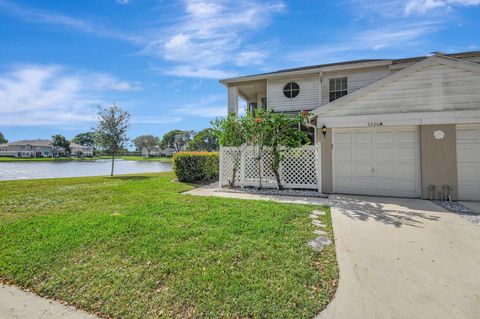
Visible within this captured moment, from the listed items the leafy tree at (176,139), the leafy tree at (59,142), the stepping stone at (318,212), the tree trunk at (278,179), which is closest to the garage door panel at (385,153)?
the tree trunk at (278,179)

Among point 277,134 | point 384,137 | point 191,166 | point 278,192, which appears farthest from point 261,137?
point 191,166

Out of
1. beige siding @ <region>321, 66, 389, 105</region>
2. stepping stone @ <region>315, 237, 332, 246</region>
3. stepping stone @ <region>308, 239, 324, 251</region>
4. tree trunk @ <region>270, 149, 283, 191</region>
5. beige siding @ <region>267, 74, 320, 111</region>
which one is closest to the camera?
stepping stone @ <region>308, 239, 324, 251</region>

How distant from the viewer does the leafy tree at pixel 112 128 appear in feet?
57.1

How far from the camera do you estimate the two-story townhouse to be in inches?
265

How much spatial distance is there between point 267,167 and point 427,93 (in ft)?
19.2

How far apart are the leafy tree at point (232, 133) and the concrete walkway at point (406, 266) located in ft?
16.3

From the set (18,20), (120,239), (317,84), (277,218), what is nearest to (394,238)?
(277,218)

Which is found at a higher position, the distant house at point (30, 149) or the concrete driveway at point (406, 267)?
the distant house at point (30, 149)

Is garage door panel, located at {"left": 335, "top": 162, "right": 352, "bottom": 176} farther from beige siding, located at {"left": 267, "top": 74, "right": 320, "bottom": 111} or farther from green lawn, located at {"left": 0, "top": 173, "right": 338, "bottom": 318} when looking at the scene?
beige siding, located at {"left": 267, "top": 74, "right": 320, "bottom": 111}

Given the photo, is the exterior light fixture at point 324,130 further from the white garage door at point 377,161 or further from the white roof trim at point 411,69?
the white roof trim at point 411,69

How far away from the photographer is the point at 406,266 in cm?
301

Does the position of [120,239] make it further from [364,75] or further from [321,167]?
[364,75]

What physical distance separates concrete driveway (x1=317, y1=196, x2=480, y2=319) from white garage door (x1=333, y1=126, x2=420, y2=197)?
2.14 meters

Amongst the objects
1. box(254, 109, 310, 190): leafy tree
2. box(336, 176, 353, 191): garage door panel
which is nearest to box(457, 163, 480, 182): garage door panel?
box(336, 176, 353, 191): garage door panel
